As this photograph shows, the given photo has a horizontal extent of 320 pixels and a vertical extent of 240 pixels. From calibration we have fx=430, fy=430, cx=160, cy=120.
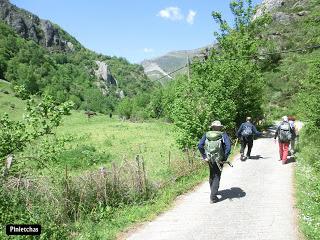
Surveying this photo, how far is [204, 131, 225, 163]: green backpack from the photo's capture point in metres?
11.8

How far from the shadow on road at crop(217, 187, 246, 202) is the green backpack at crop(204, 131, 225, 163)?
4.39 feet

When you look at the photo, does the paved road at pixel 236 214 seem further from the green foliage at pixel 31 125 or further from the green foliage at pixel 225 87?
the green foliage at pixel 225 87

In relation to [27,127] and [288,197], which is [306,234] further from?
[27,127]

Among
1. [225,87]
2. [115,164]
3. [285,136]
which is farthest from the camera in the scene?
[225,87]

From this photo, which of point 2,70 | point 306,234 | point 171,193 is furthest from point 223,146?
point 2,70

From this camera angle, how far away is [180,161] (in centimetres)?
1634

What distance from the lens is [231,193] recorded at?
13.0m

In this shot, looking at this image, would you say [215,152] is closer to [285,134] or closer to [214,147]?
[214,147]

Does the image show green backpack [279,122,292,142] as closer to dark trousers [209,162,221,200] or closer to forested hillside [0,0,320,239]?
forested hillside [0,0,320,239]

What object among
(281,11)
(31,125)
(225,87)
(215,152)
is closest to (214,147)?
(215,152)

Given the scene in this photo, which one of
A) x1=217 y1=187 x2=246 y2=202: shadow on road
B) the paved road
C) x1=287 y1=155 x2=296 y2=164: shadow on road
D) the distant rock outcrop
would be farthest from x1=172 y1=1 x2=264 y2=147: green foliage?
the distant rock outcrop

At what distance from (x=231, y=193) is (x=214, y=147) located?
2.01 m

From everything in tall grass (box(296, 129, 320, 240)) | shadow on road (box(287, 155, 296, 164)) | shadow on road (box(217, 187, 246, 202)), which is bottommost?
shadow on road (box(217, 187, 246, 202))

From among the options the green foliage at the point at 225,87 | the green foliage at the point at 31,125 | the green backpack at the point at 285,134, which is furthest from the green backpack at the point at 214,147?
the green foliage at the point at 225,87
